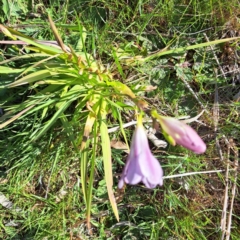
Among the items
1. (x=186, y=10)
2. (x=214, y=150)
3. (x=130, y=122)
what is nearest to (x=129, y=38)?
(x=186, y=10)

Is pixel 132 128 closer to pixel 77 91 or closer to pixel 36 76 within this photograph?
pixel 77 91

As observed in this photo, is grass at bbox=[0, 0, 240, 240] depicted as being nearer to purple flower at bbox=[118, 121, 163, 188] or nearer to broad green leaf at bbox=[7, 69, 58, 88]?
broad green leaf at bbox=[7, 69, 58, 88]

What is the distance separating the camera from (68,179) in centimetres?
169

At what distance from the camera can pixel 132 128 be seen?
1.61 m

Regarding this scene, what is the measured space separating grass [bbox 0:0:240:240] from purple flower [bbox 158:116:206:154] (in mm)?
597

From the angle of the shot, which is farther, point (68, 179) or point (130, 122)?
point (68, 179)

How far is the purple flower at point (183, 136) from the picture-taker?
35.4 inches

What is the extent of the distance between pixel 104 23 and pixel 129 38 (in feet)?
0.40

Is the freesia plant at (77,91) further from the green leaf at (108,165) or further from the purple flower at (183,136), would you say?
the purple flower at (183,136)

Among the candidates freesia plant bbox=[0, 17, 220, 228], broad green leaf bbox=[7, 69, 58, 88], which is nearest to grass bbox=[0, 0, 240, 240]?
freesia plant bbox=[0, 17, 220, 228]

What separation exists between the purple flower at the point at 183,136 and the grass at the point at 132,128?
0.60 metres

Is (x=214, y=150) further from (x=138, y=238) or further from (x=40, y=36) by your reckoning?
(x=40, y=36)

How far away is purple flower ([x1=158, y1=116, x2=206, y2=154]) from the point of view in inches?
35.4

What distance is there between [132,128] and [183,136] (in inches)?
28.0
